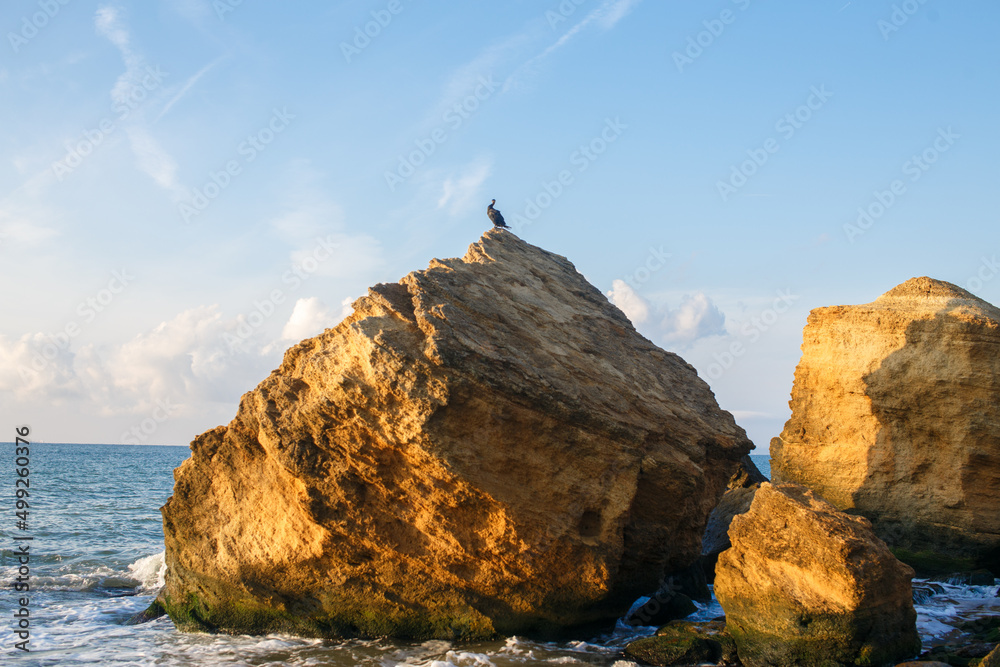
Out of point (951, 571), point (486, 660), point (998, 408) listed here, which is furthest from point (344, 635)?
point (998, 408)

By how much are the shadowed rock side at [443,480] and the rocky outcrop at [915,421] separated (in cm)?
522

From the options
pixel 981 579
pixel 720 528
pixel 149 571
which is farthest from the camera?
pixel 149 571

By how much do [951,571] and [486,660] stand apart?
10.3 meters

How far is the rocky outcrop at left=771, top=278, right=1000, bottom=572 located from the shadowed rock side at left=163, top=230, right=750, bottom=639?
206 inches

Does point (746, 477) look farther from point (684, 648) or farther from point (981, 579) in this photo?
point (684, 648)

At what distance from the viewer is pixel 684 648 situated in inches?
411

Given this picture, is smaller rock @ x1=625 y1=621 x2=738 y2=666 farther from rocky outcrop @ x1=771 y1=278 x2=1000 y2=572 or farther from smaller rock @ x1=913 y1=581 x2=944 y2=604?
rocky outcrop @ x1=771 y1=278 x2=1000 y2=572

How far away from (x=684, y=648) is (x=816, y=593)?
202 centimetres

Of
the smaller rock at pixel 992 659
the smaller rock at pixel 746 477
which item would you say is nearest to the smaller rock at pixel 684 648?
the smaller rock at pixel 992 659

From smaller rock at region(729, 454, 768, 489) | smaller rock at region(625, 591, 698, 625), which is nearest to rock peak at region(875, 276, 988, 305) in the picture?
smaller rock at region(729, 454, 768, 489)

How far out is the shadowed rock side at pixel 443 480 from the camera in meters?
10.2

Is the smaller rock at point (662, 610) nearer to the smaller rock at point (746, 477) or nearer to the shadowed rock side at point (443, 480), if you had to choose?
the shadowed rock side at point (443, 480)

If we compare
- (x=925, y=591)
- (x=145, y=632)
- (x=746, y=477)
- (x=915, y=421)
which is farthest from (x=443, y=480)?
(x=915, y=421)

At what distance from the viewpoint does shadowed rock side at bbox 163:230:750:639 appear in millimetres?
10227
